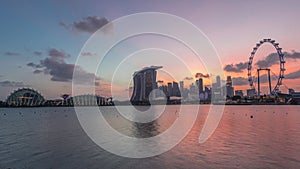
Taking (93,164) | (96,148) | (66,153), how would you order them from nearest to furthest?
(93,164) < (66,153) < (96,148)

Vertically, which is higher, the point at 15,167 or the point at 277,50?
the point at 277,50

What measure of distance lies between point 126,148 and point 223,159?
485 inches

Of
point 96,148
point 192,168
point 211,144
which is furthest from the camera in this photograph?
point 211,144

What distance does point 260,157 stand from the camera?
25.6m

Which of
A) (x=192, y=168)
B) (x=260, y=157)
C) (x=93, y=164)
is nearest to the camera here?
(x=192, y=168)

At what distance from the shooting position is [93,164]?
23.6 m

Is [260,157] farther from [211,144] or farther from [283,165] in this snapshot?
[211,144]

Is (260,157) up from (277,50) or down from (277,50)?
down

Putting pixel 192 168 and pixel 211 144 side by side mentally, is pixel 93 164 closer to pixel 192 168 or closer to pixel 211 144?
pixel 192 168

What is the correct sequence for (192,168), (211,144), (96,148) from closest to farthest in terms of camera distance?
1. (192,168)
2. (96,148)
3. (211,144)

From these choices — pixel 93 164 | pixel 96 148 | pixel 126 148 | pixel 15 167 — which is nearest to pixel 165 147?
pixel 126 148

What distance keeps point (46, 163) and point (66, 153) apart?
4.50 metres

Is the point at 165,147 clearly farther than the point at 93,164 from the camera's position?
Yes

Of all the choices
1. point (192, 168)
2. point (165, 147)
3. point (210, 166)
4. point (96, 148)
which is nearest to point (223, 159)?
point (210, 166)
